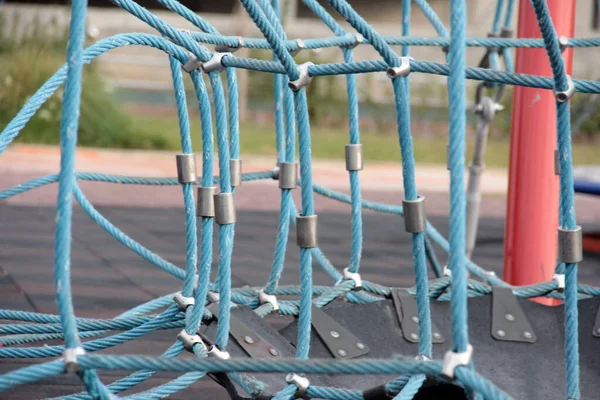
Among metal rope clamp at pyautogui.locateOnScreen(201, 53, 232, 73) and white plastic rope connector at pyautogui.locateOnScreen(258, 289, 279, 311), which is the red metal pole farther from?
metal rope clamp at pyautogui.locateOnScreen(201, 53, 232, 73)

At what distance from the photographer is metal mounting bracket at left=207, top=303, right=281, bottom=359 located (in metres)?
1.34

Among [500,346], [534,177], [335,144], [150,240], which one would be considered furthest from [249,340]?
[335,144]

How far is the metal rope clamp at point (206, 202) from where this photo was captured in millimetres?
1298

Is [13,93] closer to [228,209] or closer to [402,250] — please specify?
[402,250]

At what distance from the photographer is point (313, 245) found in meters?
1.24

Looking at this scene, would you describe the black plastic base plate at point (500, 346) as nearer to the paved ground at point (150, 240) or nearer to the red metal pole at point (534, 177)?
the paved ground at point (150, 240)

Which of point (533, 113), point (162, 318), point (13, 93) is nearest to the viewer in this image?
point (162, 318)

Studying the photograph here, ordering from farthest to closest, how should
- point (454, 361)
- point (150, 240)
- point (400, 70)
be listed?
point (150, 240) → point (400, 70) → point (454, 361)

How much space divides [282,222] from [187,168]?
0.19 meters

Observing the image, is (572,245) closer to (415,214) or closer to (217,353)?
(415,214)

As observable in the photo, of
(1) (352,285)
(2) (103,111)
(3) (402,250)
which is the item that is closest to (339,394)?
(1) (352,285)

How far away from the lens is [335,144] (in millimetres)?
6426

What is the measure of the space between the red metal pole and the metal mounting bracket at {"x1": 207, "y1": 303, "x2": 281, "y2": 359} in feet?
2.87

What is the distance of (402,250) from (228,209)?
1.99 meters
